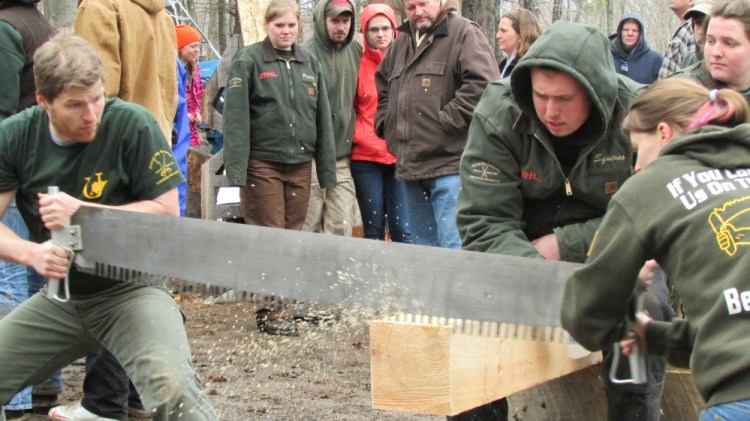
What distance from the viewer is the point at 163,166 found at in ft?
13.4

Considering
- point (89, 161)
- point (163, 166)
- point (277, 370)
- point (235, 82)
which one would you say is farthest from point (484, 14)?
point (89, 161)

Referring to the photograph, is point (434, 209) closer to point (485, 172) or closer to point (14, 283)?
point (485, 172)

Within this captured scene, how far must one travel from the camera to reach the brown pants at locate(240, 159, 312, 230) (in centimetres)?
710

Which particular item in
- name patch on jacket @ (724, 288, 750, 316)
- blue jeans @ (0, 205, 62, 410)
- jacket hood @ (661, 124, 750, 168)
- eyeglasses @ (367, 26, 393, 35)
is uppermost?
jacket hood @ (661, 124, 750, 168)

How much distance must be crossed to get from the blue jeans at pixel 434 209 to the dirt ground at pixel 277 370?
827 mm

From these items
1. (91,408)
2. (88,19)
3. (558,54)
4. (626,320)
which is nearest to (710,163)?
(626,320)

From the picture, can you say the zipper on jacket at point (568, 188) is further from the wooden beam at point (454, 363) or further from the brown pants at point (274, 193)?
the brown pants at point (274, 193)

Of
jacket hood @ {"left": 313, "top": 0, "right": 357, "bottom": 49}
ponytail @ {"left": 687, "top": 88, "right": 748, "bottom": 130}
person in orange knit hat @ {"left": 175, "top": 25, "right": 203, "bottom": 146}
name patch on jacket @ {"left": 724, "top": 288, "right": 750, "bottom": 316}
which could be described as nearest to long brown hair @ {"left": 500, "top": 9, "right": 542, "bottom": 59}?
jacket hood @ {"left": 313, "top": 0, "right": 357, "bottom": 49}

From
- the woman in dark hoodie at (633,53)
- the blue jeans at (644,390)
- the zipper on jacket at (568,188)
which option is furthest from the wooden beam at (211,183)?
the blue jeans at (644,390)

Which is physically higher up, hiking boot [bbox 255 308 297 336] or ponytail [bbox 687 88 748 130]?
ponytail [bbox 687 88 748 130]

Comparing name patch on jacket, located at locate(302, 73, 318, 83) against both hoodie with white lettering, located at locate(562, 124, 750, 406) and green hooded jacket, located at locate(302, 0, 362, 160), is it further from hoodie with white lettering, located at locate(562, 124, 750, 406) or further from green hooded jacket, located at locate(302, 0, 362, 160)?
hoodie with white lettering, located at locate(562, 124, 750, 406)

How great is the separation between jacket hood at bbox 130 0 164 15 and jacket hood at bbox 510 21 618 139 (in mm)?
2881

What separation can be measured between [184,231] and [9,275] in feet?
5.28

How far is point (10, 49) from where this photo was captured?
5.04 m
